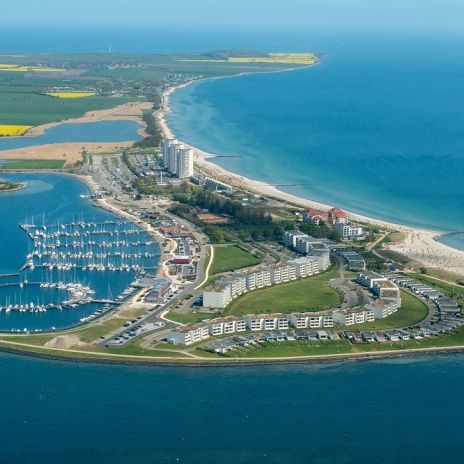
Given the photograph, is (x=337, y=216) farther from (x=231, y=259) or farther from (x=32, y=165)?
(x=32, y=165)

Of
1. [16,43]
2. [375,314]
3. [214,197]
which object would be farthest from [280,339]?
[16,43]

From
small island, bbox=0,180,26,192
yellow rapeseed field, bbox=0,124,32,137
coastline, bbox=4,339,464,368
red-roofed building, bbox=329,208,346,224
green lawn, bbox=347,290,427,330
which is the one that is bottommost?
small island, bbox=0,180,26,192

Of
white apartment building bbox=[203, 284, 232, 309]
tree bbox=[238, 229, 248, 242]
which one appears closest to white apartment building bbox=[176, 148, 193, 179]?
tree bbox=[238, 229, 248, 242]

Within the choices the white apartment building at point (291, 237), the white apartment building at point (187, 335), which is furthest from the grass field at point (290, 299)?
the white apartment building at point (291, 237)

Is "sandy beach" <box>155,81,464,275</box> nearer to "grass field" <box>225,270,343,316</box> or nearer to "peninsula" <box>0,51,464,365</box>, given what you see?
"peninsula" <box>0,51,464,365</box>

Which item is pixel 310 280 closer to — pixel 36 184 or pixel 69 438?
pixel 69 438

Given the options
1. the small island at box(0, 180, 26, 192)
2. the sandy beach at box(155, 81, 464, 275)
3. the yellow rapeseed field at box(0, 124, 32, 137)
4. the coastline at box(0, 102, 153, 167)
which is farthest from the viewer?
the yellow rapeseed field at box(0, 124, 32, 137)

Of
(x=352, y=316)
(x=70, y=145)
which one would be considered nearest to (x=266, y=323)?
(x=352, y=316)
